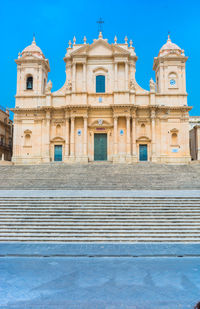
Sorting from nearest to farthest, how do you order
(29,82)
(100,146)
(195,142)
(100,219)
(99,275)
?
(99,275)
(100,219)
(100,146)
(29,82)
(195,142)

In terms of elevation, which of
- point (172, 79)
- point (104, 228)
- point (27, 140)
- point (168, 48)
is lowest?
point (104, 228)

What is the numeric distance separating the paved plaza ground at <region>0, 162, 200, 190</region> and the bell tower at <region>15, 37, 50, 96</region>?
41.6ft

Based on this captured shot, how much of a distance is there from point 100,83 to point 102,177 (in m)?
16.1

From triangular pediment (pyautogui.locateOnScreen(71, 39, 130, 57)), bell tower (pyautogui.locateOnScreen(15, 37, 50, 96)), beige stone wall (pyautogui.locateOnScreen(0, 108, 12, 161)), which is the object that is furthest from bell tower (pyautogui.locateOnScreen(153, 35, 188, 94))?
beige stone wall (pyautogui.locateOnScreen(0, 108, 12, 161))

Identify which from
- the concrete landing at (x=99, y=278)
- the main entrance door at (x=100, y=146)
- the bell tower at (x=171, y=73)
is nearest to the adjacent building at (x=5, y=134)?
the main entrance door at (x=100, y=146)

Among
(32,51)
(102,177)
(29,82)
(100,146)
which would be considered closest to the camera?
(102,177)

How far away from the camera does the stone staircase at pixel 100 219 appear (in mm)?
11109

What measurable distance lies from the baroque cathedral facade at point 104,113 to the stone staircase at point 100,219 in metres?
18.1

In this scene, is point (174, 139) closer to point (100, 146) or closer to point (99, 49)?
point (100, 146)

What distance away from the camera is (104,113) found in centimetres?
3353

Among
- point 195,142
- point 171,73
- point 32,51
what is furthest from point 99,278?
point 195,142

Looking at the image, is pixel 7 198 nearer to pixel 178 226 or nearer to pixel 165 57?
pixel 178 226

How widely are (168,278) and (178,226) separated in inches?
212

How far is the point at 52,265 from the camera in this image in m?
7.84
